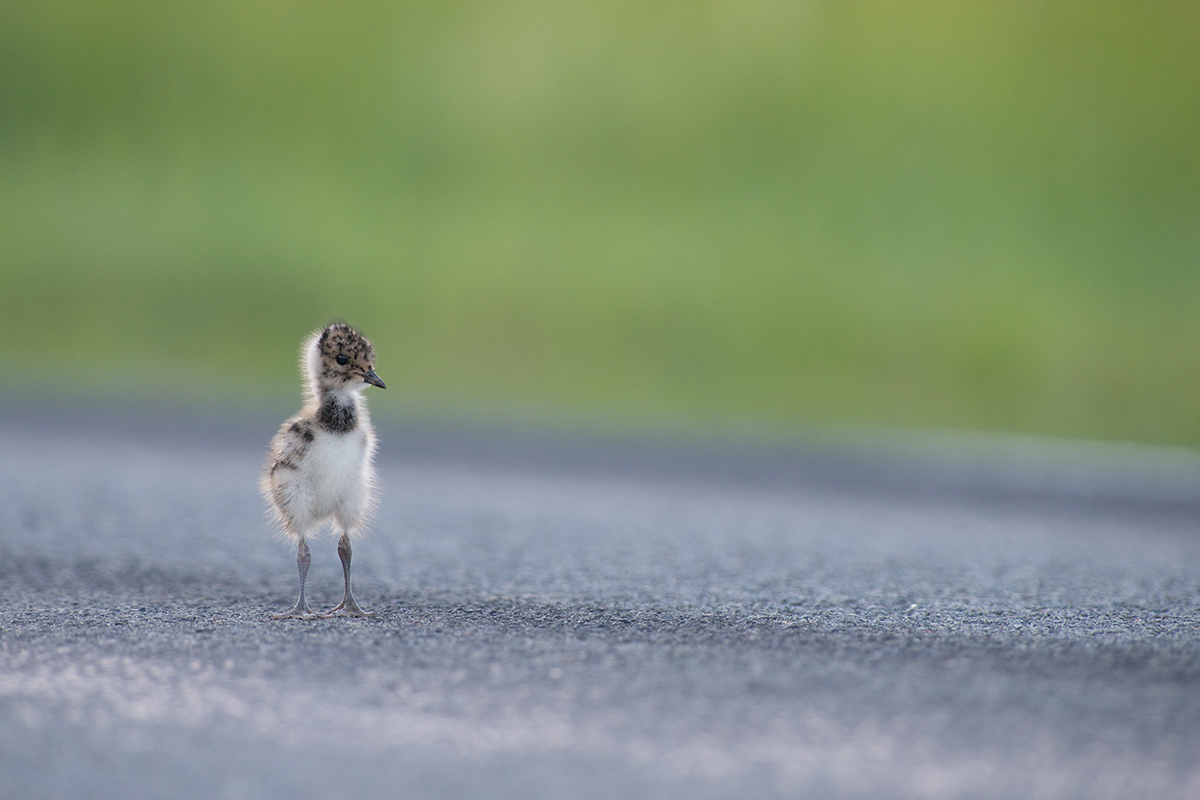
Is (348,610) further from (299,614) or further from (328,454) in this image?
(328,454)

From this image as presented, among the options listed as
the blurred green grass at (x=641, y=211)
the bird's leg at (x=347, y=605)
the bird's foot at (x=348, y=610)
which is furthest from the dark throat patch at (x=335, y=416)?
the blurred green grass at (x=641, y=211)

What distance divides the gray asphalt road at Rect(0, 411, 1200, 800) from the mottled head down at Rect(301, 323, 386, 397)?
0.68m

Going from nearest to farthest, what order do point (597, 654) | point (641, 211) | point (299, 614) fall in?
point (597, 654) → point (299, 614) → point (641, 211)

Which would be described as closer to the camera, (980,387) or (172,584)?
(172,584)

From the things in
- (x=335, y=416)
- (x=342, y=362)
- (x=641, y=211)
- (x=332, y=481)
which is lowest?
(x=332, y=481)

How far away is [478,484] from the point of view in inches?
246

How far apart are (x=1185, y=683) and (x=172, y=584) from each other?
9.78ft

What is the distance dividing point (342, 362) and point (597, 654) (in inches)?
48.1

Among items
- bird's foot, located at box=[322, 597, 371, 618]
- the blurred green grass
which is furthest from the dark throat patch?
the blurred green grass

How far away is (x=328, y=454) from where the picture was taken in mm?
3256

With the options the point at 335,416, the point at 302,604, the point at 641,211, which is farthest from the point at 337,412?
the point at 641,211

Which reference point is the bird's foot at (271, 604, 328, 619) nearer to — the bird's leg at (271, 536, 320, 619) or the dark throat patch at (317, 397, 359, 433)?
the bird's leg at (271, 536, 320, 619)

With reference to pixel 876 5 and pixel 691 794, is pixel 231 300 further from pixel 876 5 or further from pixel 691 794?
pixel 691 794

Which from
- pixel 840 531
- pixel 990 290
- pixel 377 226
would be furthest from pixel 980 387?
pixel 377 226
